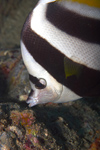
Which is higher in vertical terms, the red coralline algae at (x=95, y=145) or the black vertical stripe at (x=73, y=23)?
the black vertical stripe at (x=73, y=23)

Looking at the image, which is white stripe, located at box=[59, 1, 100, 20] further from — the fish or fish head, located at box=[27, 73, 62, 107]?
fish head, located at box=[27, 73, 62, 107]

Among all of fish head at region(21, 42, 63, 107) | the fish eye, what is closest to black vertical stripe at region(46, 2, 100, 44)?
fish head at region(21, 42, 63, 107)

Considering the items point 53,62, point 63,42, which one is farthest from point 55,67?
point 63,42

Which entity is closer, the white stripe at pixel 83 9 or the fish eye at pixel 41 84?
the white stripe at pixel 83 9

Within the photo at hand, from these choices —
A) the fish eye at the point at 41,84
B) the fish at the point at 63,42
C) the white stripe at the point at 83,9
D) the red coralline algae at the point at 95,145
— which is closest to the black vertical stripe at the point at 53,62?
the fish at the point at 63,42

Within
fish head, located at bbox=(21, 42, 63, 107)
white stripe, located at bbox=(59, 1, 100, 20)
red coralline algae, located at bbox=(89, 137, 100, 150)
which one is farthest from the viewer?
red coralline algae, located at bbox=(89, 137, 100, 150)

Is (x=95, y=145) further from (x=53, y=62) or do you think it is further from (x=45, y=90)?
(x=53, y=62)

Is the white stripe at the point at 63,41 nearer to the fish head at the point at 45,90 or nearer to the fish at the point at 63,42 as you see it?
the fish at the point at 63,42

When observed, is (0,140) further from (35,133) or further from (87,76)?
(87,76)
